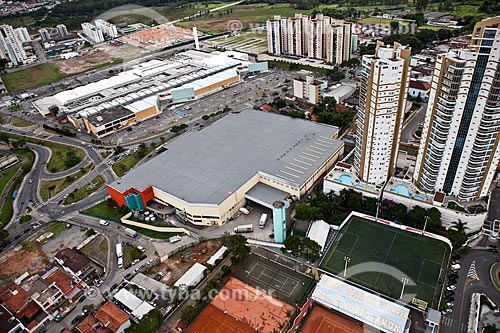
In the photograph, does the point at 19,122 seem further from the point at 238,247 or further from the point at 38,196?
the point at 238,247

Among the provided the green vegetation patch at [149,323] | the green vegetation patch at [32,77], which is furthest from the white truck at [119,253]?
the green vegetation patch at [32,77]

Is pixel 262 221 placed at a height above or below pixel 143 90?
below

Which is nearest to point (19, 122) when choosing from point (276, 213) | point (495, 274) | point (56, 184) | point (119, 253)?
point (56, 184)

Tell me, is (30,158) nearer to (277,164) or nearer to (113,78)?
(113,78)

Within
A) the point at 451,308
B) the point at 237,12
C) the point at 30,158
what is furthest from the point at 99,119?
the point at 237,12

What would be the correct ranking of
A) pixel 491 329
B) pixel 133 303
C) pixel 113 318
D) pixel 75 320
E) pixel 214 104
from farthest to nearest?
pixel 214 104, pixel 133 303, pixel 75 320, pixel 113 318, pixel 491 329

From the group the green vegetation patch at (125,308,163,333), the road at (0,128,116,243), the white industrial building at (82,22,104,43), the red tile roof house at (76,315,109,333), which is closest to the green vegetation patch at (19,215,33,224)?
the road at (0,128,116,243)

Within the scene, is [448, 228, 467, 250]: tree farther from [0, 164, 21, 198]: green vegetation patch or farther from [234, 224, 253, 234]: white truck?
[0, 164, 21, 198]: green vegetation patch
